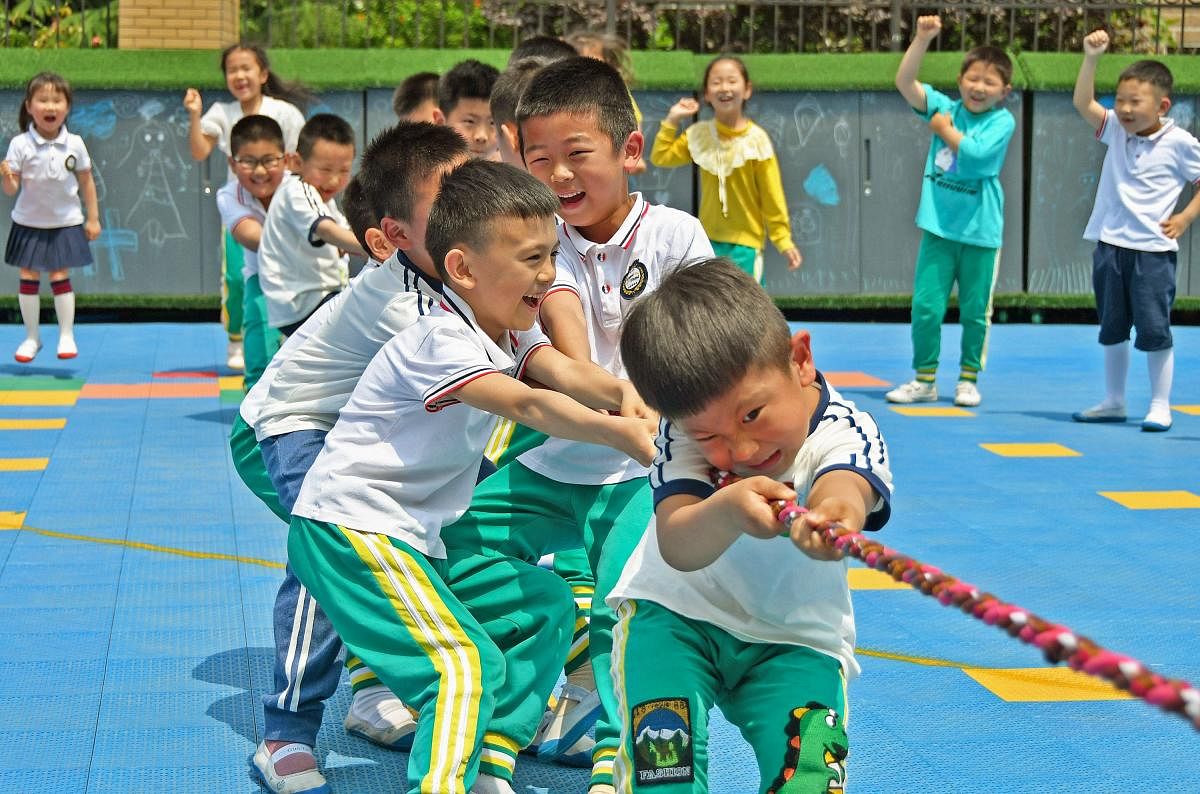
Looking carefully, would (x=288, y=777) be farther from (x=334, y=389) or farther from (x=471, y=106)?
(x=471, y=106)

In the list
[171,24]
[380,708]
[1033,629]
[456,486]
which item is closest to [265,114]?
[171,24]

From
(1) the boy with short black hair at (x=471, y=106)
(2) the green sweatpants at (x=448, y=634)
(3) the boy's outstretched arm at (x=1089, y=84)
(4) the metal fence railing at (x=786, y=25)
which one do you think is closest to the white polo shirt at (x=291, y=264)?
(1) the boy with short black hair at (x=471, y=106)

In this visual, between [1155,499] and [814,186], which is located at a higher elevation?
[814,186]

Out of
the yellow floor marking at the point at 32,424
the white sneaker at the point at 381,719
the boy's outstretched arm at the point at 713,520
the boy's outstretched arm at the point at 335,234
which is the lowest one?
the yellow floor marking at the point at 32,424

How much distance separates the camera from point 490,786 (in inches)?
119

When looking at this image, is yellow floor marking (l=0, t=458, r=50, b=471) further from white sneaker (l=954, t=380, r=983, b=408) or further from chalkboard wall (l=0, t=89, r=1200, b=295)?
chalkboard wall (l=0, t=89, r=1200, b=295)

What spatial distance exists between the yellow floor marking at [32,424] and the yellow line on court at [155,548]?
87.3 inches

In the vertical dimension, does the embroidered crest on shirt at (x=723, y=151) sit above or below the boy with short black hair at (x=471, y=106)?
below

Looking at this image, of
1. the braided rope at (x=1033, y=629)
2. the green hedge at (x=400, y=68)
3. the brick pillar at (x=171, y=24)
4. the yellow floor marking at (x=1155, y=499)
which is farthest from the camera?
the brick pillar at (x=171, y=24)

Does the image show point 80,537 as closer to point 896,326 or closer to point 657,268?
point 657,268

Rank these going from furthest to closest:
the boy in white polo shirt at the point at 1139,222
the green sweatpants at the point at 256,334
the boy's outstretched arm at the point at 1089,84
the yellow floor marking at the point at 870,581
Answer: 1. the boy's outstretched arm at the point at 1089,84
2. the boy in white polo shirt at the point at 1139,222
3. the green sweatpants at the point at 256,334
4. the yellow floor marking at the point at 870,581

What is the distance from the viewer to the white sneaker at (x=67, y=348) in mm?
10125

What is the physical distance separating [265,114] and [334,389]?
18.8ft

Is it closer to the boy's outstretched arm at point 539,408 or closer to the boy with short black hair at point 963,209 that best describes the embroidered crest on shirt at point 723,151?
the boy with short black hair at point 963,209
